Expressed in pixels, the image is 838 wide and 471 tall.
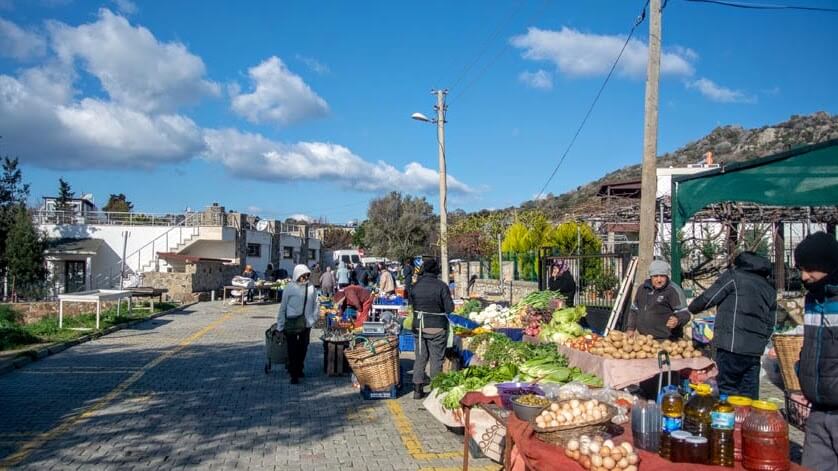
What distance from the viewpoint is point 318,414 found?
898 cm

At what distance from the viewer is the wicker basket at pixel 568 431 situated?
15.1 ft

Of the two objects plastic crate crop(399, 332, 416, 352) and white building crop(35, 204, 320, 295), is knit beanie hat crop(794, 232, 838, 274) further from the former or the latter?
white building crop(35, 204, 320, 295)

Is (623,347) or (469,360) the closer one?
(623,347)

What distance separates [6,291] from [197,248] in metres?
11.7

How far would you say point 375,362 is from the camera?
9805 millimetres

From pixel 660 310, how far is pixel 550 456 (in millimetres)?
4484

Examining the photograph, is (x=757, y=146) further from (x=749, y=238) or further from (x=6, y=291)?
(x=6, y=291)

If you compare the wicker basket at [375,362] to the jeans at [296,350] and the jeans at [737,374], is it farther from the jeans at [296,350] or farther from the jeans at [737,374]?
the jeans at [737,374]

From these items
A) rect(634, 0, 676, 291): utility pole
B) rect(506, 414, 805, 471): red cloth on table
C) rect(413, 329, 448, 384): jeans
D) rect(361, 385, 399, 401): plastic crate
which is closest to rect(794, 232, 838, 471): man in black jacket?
rect(506, 414, 805, 471): red cloth on table

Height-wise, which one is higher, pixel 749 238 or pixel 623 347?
pixel 749 238

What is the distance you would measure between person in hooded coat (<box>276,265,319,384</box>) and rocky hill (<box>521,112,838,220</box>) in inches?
1344

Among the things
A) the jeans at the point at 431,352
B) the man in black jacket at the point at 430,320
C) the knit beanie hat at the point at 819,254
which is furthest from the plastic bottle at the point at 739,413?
the jeans at the point at 431,352

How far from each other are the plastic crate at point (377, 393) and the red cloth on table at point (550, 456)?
15.8ft

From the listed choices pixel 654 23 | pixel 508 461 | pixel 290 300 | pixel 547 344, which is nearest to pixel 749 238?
pixel 654 23
